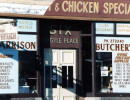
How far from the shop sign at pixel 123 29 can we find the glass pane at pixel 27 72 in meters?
3.46

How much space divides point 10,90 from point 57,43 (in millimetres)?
2658

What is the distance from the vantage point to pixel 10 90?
42.8 feet

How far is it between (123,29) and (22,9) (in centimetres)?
406

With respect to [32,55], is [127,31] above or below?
above

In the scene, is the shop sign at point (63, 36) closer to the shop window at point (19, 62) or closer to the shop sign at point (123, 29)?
the shop window at point (19, 62)

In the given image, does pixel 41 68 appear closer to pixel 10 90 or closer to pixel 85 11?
pixel 10 90

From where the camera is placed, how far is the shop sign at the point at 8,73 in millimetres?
13008

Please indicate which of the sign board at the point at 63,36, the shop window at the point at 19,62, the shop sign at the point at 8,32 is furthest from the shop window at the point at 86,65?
the shop sign at the point at 8,32

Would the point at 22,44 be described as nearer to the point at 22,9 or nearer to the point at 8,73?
the point at 8,73

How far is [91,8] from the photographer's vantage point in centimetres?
1393

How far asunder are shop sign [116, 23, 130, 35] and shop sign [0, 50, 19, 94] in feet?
13.9

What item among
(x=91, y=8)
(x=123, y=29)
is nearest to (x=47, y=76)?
(x=91, y=8)

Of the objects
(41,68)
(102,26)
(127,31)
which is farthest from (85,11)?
(41,68)

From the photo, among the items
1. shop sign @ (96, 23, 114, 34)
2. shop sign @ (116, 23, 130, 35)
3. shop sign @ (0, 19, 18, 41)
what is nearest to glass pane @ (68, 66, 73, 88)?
shop sign @ (96, 23, 114, 34)
